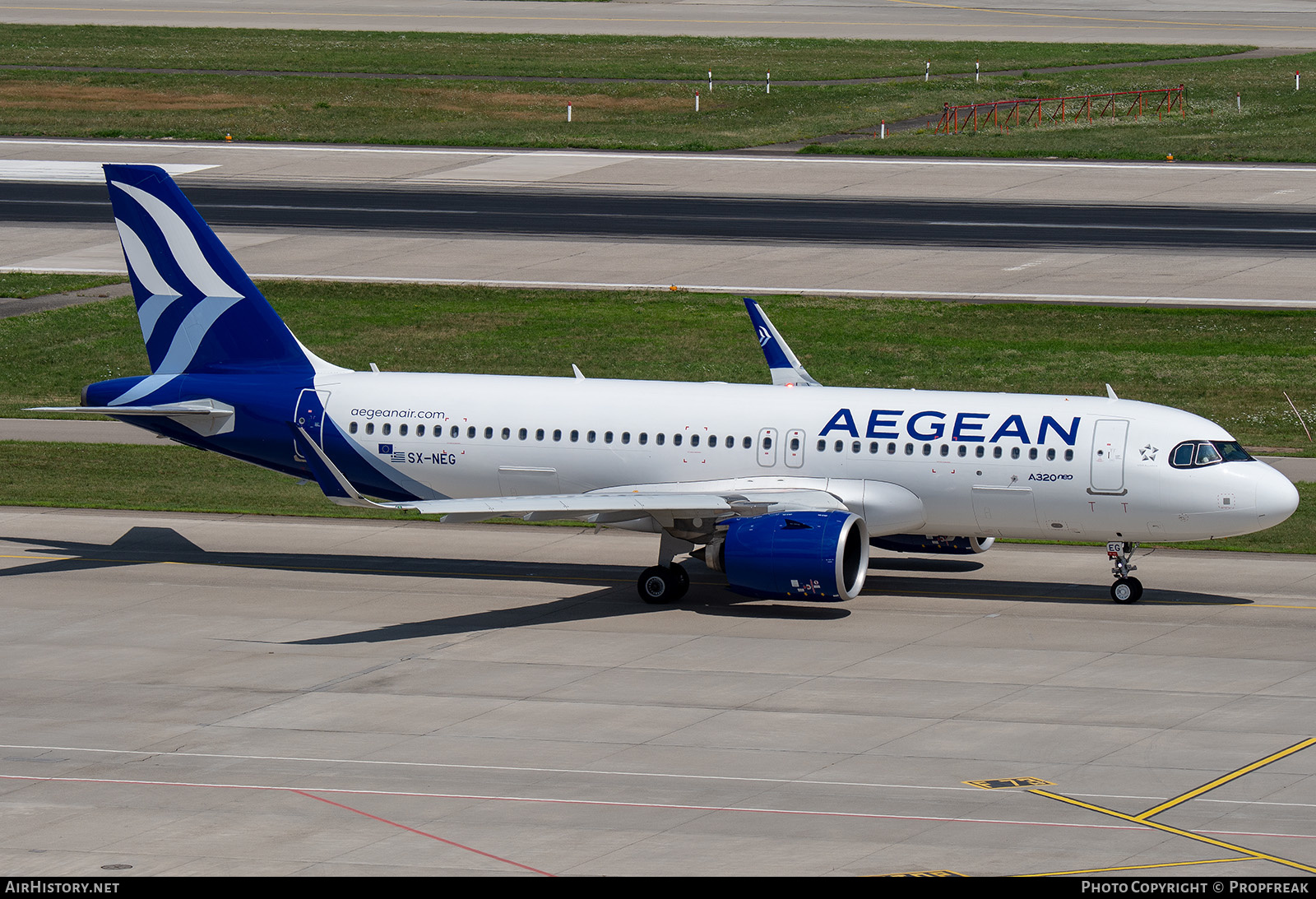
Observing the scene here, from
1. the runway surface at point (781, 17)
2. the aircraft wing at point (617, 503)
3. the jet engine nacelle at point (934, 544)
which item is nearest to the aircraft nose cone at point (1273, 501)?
the jet engine nacelle at point (934, 544)

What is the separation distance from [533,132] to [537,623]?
5636cm

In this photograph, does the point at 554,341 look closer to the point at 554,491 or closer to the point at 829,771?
the point at 554,491

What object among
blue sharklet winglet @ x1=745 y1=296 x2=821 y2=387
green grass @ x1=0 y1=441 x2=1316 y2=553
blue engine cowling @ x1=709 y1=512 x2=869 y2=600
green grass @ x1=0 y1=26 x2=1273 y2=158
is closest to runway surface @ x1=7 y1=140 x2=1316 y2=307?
green grass @ x1=0 y1=26 x2=1273 y2=158

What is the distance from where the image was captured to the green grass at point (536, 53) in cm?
10050

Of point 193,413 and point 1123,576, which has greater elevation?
point 193,413

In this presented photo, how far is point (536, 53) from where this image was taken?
106 m

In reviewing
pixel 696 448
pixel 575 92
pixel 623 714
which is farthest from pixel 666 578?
pixel 575 92

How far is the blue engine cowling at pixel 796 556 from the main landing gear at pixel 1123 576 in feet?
16.4

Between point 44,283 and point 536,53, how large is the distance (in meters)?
48.3

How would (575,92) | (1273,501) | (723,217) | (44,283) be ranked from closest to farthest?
(1273,501) → (44,283) → (723,217) → (575,92)

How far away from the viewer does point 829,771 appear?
25.8 m

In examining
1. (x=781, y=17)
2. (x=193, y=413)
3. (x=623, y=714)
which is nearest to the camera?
(x=623, y=714)

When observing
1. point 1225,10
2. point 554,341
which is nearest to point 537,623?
point 554,341

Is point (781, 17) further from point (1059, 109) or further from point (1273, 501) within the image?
point (1273, 501)
